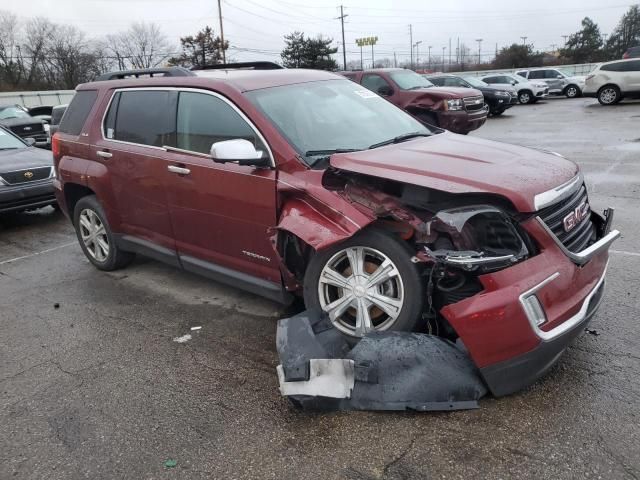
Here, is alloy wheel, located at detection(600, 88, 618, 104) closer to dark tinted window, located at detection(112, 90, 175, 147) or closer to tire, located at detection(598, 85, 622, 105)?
tire, located at detection(598, 85, 622, 105)

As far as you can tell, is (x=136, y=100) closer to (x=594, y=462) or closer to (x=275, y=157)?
(x=275, y=157)

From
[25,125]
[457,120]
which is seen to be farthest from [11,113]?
[457,120]

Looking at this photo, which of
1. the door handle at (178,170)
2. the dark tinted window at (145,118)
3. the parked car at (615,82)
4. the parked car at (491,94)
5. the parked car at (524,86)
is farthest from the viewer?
the parked car at (524,86)

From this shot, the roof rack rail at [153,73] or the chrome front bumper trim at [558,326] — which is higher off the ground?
the roof rack rail at [153,73]

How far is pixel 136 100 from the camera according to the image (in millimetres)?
4676

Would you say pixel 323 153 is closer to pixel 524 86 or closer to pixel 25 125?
pixel 25 125

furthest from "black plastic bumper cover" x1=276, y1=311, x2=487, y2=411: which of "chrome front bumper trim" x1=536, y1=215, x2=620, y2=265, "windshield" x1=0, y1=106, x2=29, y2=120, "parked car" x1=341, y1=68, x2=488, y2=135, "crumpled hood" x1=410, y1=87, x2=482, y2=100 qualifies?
"windshield" x1=0, y1=106, x2=29, y2=120

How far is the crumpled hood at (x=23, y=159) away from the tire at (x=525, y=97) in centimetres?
2380

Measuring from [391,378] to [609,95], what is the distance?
22.7 m

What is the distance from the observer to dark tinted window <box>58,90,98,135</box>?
17.0ft

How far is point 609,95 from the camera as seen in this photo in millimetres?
21500

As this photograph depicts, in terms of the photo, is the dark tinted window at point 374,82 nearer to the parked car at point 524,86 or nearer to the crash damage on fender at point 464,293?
the crash damage on fender at point 464,293

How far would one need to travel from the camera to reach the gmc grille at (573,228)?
292cm

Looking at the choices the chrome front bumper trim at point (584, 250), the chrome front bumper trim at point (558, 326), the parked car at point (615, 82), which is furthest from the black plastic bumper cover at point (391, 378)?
the parked car at point (615, 82)
